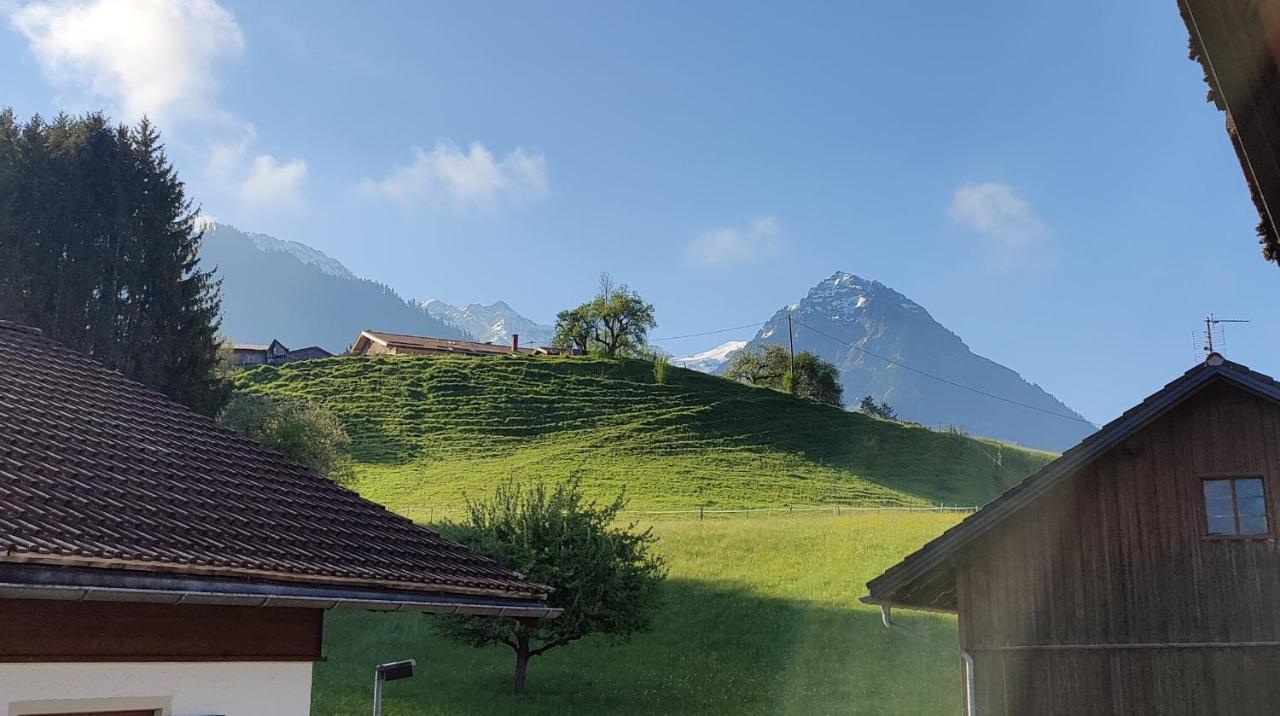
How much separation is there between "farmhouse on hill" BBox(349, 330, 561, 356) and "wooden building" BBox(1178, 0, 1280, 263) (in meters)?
98.8

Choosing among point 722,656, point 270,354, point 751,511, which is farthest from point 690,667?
point 270,354

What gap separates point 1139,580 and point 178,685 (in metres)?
12.5

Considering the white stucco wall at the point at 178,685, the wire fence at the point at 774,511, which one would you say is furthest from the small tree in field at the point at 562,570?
the wire fence at the point at 774,511

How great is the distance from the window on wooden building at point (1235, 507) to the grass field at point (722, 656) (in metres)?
10.3

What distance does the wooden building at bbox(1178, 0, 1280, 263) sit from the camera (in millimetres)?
2342

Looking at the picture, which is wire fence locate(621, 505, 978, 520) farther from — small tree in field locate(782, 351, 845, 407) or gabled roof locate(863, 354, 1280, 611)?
small tree in field locate(782, 351, 845, 407)

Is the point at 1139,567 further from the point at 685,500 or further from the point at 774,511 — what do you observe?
the point at 685,500

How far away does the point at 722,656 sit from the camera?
97.1 ft

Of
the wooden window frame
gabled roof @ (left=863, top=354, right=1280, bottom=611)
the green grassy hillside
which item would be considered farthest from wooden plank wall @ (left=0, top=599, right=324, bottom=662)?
the green grassy hillside

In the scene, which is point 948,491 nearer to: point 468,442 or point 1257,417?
point 468,442

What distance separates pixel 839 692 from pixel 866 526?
2026cm

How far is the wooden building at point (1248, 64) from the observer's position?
2342mm

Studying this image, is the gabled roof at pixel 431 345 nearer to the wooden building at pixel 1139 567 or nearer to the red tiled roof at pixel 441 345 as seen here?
the red tiled roof at pixel 441 345

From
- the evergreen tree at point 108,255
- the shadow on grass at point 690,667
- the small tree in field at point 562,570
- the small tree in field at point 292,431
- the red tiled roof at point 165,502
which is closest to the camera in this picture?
the red tiled roof at point 165,502
